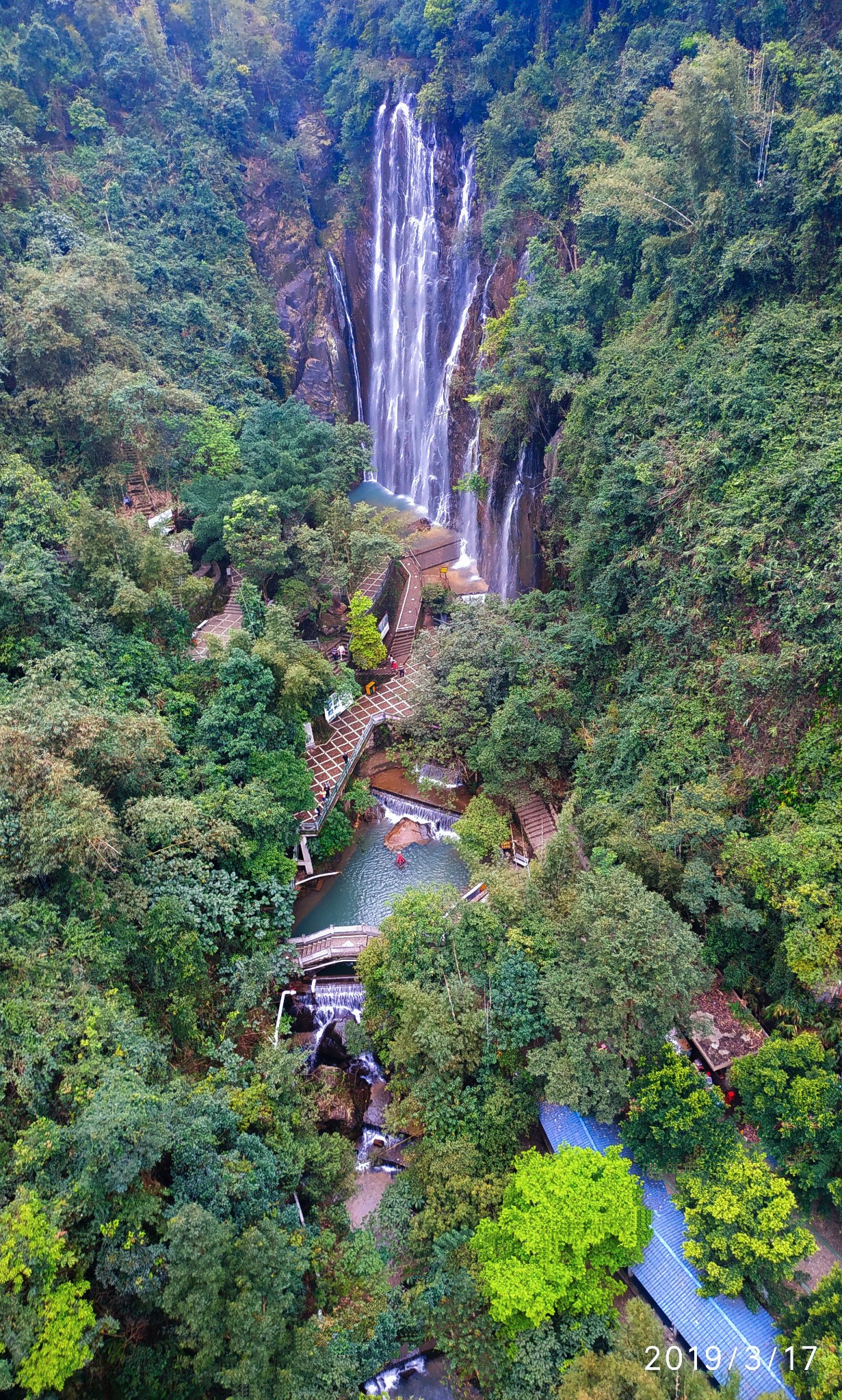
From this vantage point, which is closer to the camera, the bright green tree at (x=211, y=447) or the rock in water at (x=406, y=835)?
the rock in water at (x=406, y=835)

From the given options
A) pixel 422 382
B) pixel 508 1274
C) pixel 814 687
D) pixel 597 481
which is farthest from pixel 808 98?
pixel 508 1274

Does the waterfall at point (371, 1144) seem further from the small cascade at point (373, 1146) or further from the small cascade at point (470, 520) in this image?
the small cascade at point (470, 520)

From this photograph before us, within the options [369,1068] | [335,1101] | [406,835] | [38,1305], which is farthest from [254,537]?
[38,1305]

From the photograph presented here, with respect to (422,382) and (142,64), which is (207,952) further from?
(142,64)

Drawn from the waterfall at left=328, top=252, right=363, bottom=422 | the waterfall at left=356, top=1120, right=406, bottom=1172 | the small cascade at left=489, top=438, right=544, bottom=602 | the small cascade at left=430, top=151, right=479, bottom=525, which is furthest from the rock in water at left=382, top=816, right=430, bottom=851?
Result: the waterfall at left=328, top=252, right=363, bottom=422

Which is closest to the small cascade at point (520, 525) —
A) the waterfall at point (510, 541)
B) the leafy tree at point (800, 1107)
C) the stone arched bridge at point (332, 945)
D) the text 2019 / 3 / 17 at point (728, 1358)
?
the waterfall at point (510, 541)

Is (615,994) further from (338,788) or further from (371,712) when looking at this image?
(371,712)
